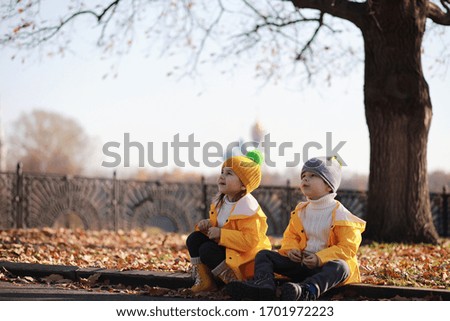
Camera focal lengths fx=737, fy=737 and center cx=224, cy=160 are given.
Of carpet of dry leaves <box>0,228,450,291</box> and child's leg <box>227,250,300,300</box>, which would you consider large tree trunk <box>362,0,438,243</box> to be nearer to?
carpet of dry leaves <box>0,228,450,291</box>

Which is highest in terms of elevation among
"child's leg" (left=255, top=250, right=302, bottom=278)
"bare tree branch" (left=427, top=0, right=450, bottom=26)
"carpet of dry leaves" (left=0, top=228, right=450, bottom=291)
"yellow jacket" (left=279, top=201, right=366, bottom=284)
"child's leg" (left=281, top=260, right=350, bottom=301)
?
"bare tree branch" (left=427, top=0, right=450, bottom=26)

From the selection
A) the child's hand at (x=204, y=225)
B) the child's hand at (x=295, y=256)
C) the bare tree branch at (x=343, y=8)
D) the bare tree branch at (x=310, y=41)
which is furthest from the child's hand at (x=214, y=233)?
the bare tree branch at (x=310, y=41)

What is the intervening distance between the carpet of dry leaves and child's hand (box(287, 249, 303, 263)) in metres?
0.92

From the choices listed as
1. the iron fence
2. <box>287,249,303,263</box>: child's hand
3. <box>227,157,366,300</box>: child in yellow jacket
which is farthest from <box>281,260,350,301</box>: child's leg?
the iron fence

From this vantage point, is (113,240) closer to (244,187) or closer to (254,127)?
(244,187)

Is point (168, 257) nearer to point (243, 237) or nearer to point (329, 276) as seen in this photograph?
point (243, 237)

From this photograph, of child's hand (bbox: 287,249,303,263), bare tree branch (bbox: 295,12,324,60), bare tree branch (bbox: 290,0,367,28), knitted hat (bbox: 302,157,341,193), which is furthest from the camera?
bare tree branch (bbox: 295,12,324,60)

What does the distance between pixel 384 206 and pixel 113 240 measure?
4927mm

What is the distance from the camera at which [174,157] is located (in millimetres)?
11430

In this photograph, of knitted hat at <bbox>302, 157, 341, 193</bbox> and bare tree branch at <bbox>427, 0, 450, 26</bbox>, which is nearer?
knitted hat at <bbox>302, 157, 341, 193</bbox>

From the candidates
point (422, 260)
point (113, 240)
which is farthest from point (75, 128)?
point (422, 260)

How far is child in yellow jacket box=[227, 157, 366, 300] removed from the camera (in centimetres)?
583

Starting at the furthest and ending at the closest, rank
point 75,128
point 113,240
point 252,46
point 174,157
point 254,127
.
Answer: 1. point 75,128
2. point 254,127
3. point 252,46
4. point 113,240
5. point 174,157

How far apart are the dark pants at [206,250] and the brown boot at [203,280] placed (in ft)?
0.26
